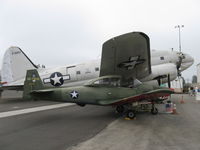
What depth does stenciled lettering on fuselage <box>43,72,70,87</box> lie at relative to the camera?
650 inches

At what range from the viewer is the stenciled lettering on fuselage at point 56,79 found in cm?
1652

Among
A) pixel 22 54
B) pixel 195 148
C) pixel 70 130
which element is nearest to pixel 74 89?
pixel 70 130

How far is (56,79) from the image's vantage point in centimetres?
1647

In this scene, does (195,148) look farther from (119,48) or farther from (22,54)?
(22,54)

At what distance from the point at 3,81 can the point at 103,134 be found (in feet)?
57.1

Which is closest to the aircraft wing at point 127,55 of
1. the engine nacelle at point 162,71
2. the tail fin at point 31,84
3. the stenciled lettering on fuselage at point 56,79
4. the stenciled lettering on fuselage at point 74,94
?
the stenciled lettering on fuselage at point 74,94

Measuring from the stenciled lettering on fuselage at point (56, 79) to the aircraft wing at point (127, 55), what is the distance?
23.6 ft

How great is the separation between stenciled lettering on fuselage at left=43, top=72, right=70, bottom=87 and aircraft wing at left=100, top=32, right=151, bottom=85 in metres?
7.19

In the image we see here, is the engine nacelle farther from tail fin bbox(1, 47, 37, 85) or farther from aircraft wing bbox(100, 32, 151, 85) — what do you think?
tail fin bbox(1, 47, 37, 85)

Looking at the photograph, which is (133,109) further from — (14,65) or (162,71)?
(14,65)

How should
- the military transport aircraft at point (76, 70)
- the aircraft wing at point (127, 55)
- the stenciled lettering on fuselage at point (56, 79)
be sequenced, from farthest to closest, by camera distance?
the stenciled lettering on fuselage at point (56, 79) → the military transport aircraft at point (76, 70) → the aircraft wing at point (127, 55)

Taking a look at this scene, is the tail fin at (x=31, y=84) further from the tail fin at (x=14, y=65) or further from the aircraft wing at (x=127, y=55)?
the tail fin at (x=14, y=65)

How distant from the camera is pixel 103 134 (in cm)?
591

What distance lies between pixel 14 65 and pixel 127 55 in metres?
15.4
